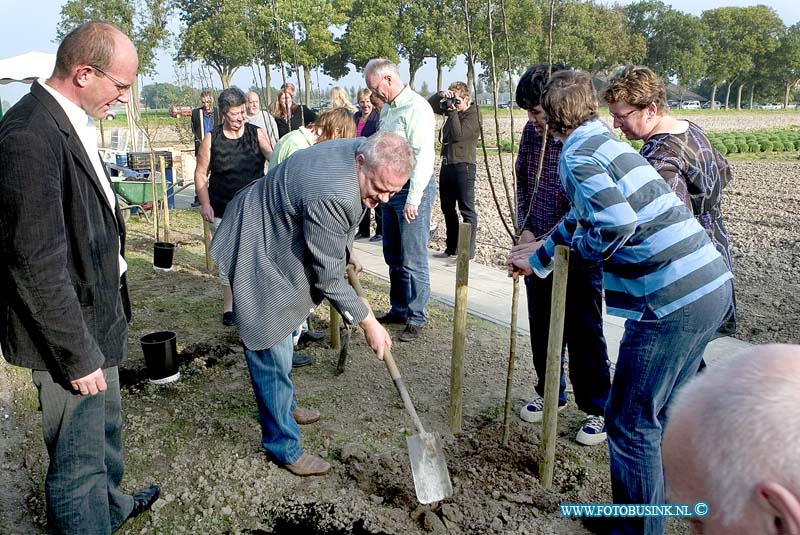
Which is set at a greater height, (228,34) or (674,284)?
(228,34)

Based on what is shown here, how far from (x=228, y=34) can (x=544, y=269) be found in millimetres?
9590

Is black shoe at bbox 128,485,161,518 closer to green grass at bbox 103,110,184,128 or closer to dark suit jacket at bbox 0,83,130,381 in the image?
dark suit jacket at bbox 0,83,130,381

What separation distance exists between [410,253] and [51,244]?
314cm

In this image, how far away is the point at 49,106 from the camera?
192 centimetres

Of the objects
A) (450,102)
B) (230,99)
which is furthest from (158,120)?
(230,99)

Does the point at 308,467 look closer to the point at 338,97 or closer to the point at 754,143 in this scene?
the point at 338,97

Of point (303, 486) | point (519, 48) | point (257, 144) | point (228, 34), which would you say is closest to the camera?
point (303, 486)

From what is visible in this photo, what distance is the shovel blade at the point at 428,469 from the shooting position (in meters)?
2.74

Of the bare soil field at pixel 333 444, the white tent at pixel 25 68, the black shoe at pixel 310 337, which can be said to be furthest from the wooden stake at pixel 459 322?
the white tent at pixel 25 68

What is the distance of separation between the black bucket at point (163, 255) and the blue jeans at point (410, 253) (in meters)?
2.76

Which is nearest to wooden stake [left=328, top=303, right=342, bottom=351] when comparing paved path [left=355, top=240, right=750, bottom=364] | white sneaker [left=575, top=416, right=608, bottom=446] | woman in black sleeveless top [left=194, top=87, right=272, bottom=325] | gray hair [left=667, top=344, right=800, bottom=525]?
woman in black sleeveless top [left=194, top=87, right=272, bottom=325]

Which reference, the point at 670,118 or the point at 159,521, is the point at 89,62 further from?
the point at 670,118

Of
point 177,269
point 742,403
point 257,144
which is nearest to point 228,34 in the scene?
point 177,269

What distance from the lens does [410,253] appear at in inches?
188
